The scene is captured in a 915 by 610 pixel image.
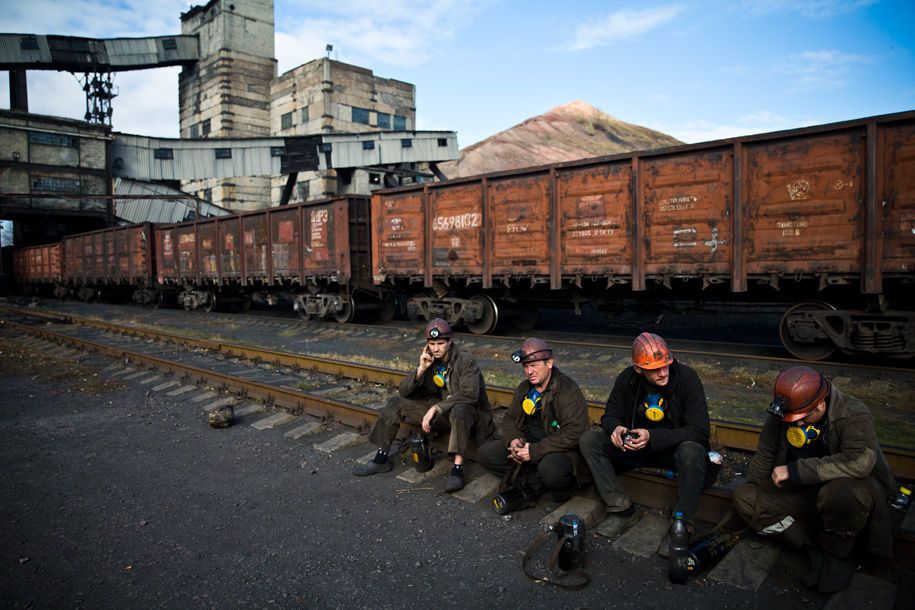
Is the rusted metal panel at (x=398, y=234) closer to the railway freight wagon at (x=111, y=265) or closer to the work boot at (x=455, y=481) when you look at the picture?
the work boot at (x=455, y=481)

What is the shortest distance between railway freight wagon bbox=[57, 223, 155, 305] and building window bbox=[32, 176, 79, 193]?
21.2 ft

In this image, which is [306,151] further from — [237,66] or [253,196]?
[237,66]

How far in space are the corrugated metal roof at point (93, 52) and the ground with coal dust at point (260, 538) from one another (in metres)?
47.1

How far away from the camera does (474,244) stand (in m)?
12.0

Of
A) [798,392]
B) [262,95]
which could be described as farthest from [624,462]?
[262,95]

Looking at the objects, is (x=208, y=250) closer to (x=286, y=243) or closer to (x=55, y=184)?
(x=286, y=243)

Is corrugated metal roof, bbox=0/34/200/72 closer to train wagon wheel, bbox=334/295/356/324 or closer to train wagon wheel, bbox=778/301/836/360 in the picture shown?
train wagon wheel, bbox=334/295/356/324

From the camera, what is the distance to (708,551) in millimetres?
3227

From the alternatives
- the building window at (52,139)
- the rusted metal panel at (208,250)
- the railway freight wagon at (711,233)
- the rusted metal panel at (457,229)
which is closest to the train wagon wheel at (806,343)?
the railway freight wagon at (711,233)

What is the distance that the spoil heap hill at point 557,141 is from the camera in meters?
62.5

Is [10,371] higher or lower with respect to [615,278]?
lower

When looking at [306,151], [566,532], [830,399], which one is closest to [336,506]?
[566,532]

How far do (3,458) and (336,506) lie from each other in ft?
11.7

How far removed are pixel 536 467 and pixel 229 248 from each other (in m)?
16.9
